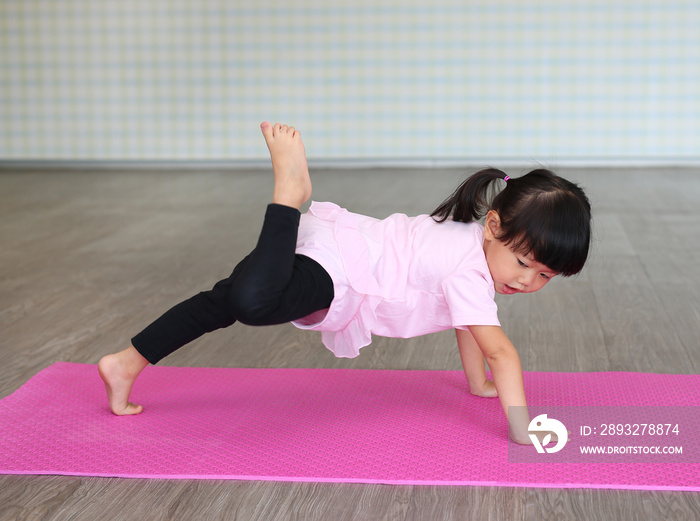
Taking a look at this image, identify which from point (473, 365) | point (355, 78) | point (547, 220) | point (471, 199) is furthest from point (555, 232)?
point (355, 78)

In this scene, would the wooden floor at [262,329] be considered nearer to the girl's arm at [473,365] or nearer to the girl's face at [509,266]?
the girl's arm at [473,365]

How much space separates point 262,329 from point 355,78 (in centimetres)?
335

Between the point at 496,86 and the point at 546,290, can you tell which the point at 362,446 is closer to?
the point at 546,290

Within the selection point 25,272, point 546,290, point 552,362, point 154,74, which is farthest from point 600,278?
point 154,74

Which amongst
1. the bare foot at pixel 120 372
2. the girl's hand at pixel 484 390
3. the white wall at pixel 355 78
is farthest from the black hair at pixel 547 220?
the white wall at pixel 355 78

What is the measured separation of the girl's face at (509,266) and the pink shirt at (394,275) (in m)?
0.02

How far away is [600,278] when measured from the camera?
2248mm

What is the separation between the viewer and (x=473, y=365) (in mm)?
1358

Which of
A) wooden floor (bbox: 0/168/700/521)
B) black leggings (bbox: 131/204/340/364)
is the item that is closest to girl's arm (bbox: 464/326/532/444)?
wooden floor (bbox: 0/168/700/521)

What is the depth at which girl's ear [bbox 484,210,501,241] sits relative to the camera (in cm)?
123

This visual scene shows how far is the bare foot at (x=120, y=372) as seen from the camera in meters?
1.27

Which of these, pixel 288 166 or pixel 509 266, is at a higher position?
pixel 288 166

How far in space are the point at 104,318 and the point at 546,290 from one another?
1177 mm

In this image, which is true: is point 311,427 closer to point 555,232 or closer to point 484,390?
point 484,390
